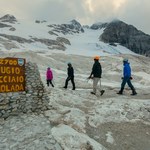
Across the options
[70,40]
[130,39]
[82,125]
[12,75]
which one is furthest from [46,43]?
[82,125]

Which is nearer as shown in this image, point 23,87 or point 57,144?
point 57,144

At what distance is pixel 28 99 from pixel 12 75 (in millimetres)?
1445

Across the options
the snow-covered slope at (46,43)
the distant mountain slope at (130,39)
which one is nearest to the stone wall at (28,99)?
the snow-covered slope at (46,43)

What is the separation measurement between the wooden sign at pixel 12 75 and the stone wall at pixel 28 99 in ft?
0.86

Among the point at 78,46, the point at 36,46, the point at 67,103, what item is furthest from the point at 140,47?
the point at 67,103

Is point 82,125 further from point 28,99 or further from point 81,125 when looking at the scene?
point 28,99

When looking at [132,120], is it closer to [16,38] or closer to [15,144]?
[15,144]

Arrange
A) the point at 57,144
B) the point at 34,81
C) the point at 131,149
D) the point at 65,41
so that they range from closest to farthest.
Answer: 1. the point at 57,144
2. the point at 131,149
3. the point at 34,81
4. the point at 65,41

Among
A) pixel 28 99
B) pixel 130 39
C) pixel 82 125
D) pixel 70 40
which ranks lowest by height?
pixel 70 40

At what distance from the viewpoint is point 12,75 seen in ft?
59.9

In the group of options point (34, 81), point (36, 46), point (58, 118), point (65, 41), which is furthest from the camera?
point (65, 41)

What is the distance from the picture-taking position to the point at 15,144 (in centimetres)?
1489

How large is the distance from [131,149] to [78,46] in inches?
5837

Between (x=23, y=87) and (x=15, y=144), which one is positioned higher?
(x=23, y=87)
